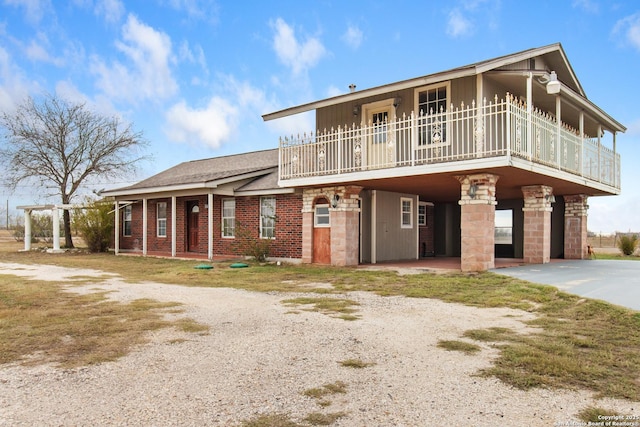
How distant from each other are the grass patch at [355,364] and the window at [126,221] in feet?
68.0

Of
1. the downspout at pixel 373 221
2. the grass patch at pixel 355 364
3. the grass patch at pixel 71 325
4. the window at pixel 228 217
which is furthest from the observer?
the window at pixel 228 217

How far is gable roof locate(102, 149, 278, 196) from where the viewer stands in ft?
57.4

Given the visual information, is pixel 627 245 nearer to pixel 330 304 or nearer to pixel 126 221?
pixel 330 304

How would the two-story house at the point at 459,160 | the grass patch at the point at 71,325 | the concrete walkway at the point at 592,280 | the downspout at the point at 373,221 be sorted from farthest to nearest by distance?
the downspout at the point at 373,221
the two-story house at the point at 459,160
the concrete walkway at the point at 592,280
the grass patch at the point at 71,325

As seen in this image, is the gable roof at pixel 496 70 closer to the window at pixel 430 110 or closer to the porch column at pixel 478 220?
the window at pixel 430 110

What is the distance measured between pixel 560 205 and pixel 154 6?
16.0 m

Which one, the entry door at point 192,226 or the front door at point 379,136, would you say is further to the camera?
the entry door at point 192,226

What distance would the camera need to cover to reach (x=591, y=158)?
15.9 metres

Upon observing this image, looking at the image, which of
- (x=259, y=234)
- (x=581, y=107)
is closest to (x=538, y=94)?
(x=581, y=107)

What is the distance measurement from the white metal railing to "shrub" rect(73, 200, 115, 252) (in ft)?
37.9

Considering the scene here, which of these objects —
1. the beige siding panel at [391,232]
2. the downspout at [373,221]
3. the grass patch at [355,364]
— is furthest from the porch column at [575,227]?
the grass patch at [355,364]

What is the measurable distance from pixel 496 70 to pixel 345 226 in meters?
6.11

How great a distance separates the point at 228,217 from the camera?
1872cm

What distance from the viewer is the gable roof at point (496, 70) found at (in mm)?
11344
